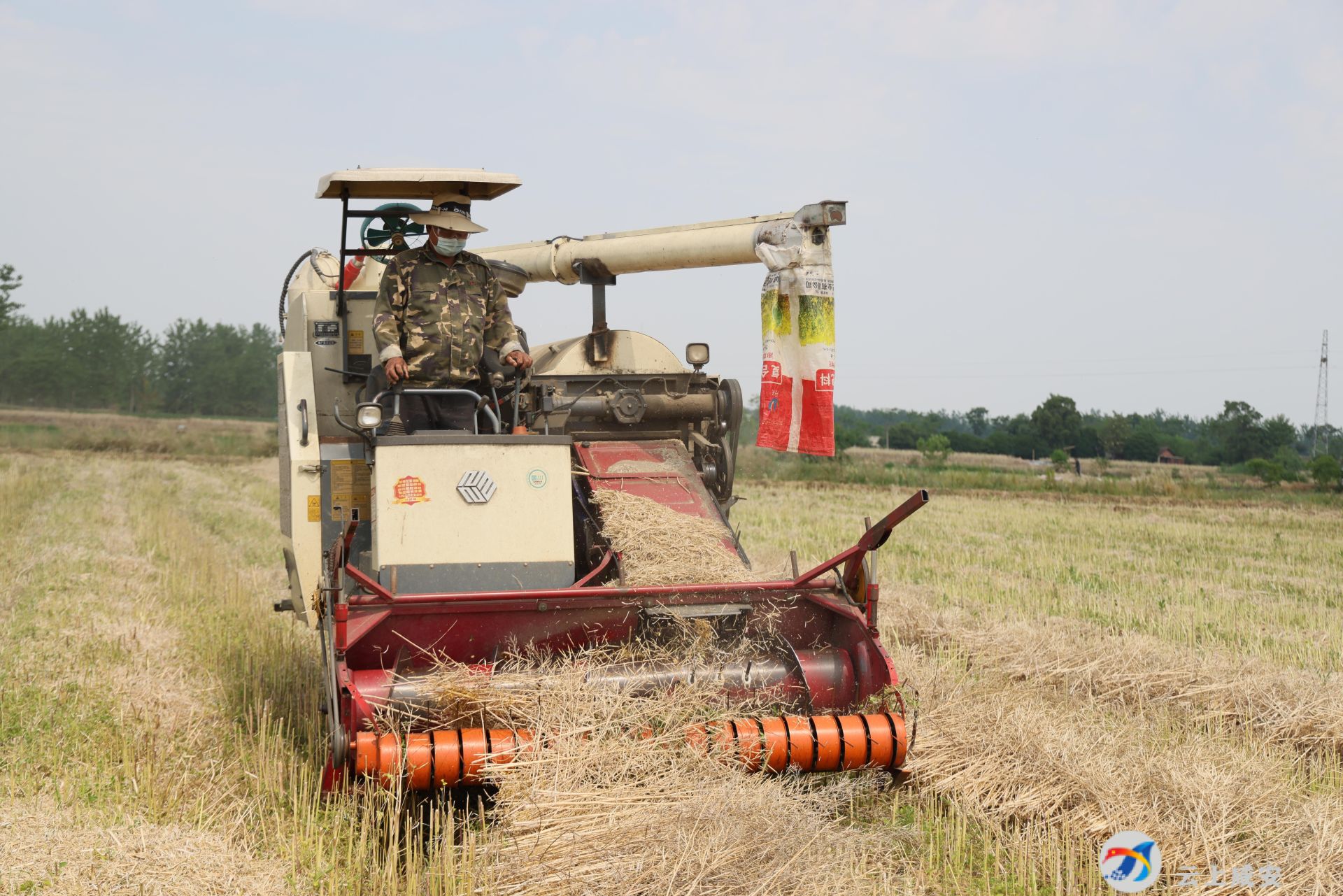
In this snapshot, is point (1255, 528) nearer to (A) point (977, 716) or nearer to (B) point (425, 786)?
(A) point (977, 716)

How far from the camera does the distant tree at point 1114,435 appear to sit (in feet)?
142

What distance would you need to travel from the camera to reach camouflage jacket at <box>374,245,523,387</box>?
5941 millimetres

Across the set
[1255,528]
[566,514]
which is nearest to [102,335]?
[1255,528]

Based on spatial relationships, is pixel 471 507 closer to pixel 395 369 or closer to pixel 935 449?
pixel 395 369

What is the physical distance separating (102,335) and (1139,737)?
2951 inches

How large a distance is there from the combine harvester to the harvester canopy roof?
0.04ft

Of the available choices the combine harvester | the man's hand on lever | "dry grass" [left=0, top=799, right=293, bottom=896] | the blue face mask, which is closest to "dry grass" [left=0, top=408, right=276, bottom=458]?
the combine harvester

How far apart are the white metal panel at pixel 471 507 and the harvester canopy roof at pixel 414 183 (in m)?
1.49

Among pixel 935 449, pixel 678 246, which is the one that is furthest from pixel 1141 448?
pixel 678 246

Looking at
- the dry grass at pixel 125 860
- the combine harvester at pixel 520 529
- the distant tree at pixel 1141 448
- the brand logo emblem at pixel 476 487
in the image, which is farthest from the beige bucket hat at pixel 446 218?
the distant tree at pixel 1141 448

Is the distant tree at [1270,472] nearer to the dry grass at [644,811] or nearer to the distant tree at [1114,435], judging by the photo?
the distant tree at [1114,435]
